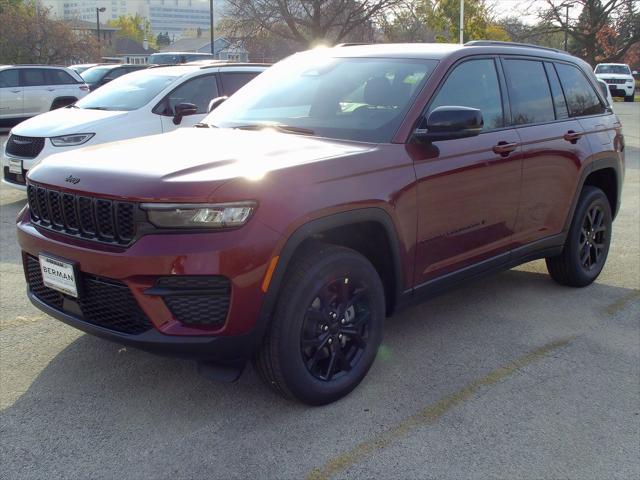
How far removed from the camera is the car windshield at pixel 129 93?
28.4ft

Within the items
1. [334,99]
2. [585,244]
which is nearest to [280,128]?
[334,99]

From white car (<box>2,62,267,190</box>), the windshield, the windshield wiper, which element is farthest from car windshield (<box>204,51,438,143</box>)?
the windshield

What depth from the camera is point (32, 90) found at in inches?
655

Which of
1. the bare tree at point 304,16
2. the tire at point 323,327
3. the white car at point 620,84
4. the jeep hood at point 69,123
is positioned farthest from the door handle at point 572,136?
the white car at point 620,84

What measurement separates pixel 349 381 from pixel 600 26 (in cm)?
4900

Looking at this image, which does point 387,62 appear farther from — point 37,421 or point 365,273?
point 37,421

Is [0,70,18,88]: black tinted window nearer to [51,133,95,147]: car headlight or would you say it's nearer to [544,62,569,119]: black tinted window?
[51,133,95,147]: car headlight

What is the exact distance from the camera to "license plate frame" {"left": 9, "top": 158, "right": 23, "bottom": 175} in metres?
8.09

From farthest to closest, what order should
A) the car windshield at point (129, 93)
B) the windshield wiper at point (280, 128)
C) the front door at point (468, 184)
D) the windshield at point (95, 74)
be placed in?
the windshield at point (95, 74), the car windshield at point (129, 93), the windshield wiper at point (280, 128), the front door at point (468, 184)

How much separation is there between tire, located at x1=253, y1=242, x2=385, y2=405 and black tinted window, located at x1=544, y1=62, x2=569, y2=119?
2.35 meters

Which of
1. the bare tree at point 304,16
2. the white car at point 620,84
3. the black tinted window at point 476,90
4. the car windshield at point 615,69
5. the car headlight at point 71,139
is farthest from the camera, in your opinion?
the car windshield at point 615,69

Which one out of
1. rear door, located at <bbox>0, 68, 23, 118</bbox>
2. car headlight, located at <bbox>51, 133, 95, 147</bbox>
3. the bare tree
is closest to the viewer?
car headlight, located at <bbox>51, 133, 95, 147</bbox>

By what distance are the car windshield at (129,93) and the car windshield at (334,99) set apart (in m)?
4.21

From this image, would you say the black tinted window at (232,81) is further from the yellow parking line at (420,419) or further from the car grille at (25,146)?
the yellow parking line at (420,419)
